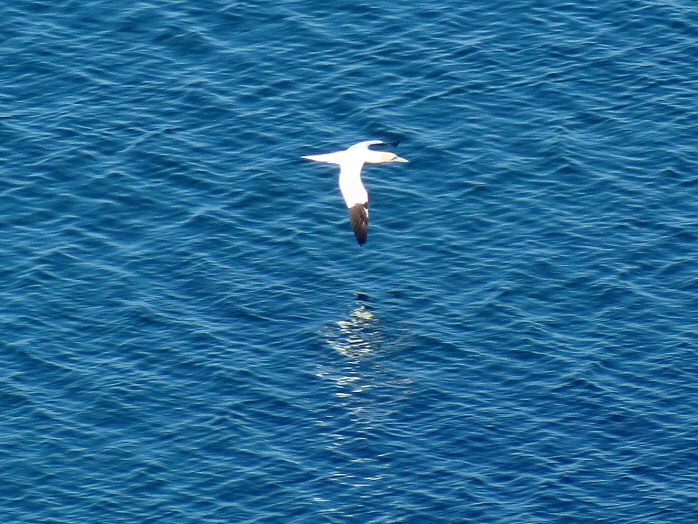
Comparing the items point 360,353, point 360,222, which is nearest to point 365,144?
point 360,222

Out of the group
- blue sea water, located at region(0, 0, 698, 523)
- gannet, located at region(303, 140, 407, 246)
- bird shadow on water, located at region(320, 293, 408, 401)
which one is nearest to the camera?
blue sea water, located at region(0, 0, 698, 523)

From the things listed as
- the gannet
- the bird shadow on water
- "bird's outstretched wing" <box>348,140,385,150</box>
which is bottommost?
the bird shadow on water

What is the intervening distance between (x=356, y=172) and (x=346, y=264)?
11.3 feet

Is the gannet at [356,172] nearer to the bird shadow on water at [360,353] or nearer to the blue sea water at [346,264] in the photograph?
the bird shadow on water at [360,353]

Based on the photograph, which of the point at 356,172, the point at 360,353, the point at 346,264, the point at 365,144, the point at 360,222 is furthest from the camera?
the point at 346,264

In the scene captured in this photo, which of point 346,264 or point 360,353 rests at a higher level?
point 346,264

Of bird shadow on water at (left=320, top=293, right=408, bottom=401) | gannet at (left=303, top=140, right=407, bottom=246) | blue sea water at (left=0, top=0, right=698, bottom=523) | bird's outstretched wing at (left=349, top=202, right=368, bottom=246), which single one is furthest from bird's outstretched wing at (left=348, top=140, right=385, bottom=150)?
bird shadow on water at (left=320, top=293, right=408, bottom=401)

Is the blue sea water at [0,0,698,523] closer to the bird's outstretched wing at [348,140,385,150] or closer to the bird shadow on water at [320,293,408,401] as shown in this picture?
the bird shadow on water at [320,293,408,401]

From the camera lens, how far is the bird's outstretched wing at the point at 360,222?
64.8 metres

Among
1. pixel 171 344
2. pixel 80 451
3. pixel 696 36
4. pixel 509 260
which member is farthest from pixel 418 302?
pixel 696 36

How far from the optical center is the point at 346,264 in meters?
67.8

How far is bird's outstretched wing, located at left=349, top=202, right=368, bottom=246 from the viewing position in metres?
64.8

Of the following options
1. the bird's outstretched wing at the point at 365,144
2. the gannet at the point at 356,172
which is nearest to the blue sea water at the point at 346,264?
the gannet at the point at 356,172

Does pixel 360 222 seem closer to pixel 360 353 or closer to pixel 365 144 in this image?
pixel 365 144
